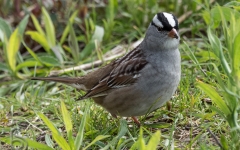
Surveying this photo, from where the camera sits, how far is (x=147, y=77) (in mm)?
3967

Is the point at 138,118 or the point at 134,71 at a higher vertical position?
the point at 134,71

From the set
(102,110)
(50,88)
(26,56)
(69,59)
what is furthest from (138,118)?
(26,56)

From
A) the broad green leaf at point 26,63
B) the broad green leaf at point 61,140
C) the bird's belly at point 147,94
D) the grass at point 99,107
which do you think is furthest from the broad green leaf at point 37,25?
the broad green leaf at point 61,140

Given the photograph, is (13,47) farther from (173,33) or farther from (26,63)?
(173,33)

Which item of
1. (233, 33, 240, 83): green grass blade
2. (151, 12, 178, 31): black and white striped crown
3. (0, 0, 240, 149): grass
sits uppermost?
(151, 12, 178, 31): black and white striped crown

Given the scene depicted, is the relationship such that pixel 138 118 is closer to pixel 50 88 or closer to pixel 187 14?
pixel 50 88

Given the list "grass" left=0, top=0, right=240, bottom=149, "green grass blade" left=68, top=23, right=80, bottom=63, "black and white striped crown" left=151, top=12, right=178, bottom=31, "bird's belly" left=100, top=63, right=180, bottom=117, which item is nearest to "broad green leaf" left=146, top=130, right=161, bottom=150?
"grass" left=0, top=0, right=240, bottom=149

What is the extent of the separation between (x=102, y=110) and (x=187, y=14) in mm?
2231

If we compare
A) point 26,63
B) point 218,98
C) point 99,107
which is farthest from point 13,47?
point 218,98

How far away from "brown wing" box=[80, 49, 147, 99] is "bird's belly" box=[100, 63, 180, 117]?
91 mm

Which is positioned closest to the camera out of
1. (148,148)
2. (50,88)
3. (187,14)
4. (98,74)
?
(148,148)

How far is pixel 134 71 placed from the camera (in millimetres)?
4117

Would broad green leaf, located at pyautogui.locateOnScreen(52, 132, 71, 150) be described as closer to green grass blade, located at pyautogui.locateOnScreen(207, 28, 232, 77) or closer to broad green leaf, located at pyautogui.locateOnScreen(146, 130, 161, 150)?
broad green leaf, located at pyautogui.locateOnScreen(146, 130, 161, 150)

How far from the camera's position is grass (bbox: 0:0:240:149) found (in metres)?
3.20
